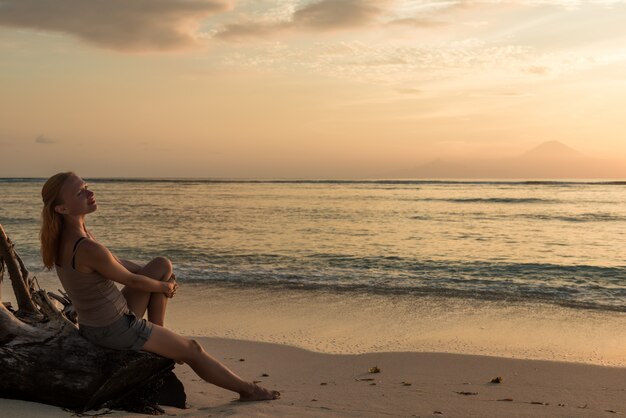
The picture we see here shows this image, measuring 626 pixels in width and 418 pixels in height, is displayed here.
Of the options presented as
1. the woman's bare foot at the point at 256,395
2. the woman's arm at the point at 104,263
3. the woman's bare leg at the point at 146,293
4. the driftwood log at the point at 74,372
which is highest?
the woman's arm at the point at 104,263

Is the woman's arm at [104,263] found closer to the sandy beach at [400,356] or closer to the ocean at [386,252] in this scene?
the sandy beach at [400,356]

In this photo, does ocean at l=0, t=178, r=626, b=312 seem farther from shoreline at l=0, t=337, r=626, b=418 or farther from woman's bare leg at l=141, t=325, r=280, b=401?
woman's bare leg at l=141, t=325, r=280, b=401

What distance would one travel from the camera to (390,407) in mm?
5492

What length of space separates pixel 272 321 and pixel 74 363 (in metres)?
5.06

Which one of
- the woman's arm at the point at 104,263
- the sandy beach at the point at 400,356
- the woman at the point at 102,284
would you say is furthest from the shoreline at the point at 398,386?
the woman's arm at the point at 104,263

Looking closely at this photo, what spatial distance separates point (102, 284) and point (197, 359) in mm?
1059

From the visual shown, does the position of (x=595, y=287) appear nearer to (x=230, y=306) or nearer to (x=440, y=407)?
(x=230, y=306)

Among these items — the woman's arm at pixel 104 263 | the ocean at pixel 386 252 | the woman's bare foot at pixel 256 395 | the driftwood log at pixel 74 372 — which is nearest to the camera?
the woman's arm at pixel 104 263

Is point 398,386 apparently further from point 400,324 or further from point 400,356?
point 400,324

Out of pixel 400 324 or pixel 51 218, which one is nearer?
pixel 51 218

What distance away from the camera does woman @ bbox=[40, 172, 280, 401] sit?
16.0ft

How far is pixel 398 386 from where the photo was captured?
6.34m

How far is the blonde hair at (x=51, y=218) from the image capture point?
4.86 m

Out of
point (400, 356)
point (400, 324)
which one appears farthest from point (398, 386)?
point (400, 324)
